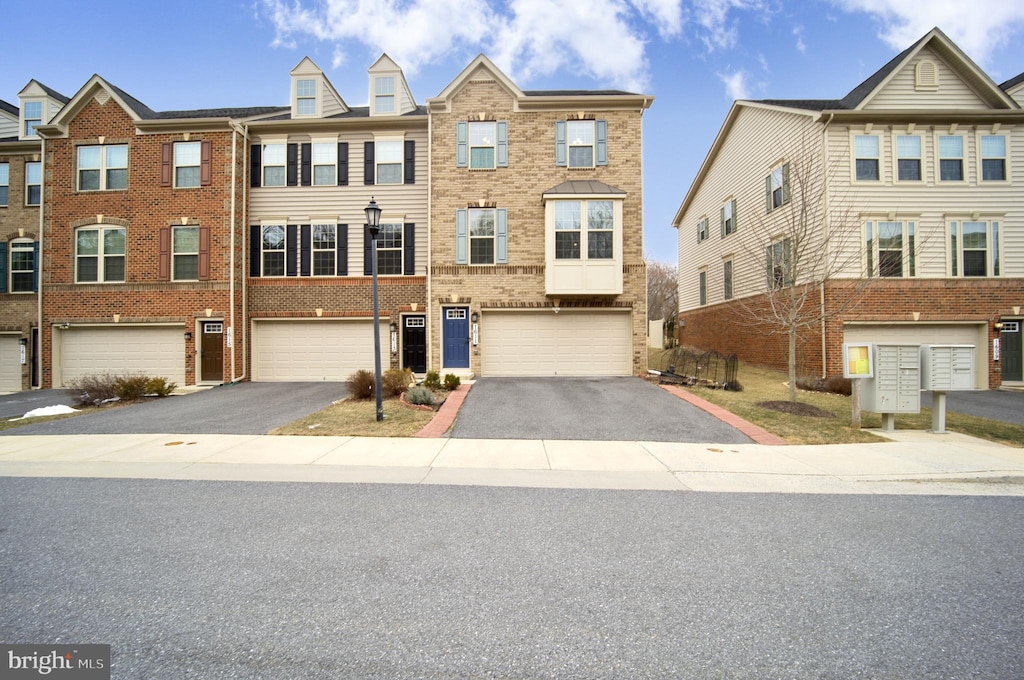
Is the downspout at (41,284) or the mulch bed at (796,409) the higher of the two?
the downspout at (41,284)

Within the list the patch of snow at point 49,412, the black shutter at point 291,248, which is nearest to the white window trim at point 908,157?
the black shutter at point 291,248

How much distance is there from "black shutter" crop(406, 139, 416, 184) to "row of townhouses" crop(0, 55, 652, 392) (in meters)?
0.05

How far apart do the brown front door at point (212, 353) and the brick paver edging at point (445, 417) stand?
9.14 metres

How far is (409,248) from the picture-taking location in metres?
16.8

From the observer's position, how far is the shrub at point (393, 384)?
1216 centimetres

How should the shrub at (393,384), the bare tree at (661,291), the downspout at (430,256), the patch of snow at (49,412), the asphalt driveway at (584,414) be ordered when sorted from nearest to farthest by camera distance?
the asphalt driveway at (584,414) → the patch of snow at (49,412) → the shrub at (393,384) → the downspout at (430,256) → the bare tree at (661,291)

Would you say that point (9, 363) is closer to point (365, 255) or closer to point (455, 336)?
point (365, 255)

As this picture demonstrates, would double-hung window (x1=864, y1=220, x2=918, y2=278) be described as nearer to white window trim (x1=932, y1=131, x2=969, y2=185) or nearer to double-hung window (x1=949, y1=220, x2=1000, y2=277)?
double-hung window (x1=949, y1=220, x2=1000, y2=277)

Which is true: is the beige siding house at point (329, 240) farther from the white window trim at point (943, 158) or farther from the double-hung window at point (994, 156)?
the double-hung window at point (994, 156)

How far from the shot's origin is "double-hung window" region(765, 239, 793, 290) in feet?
42.1

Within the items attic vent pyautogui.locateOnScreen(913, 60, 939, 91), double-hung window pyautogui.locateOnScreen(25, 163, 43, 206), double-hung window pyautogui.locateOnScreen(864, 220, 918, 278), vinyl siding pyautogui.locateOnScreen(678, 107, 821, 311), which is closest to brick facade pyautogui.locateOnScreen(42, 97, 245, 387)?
double-hung window pyautogui.locateOnScreen(25, 163, 43, 206)

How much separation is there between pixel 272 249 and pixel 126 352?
610 cm

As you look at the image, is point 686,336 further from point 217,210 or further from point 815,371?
point 217,210

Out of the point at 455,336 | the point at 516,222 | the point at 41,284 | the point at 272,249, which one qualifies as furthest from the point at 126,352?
the point at 516,222
